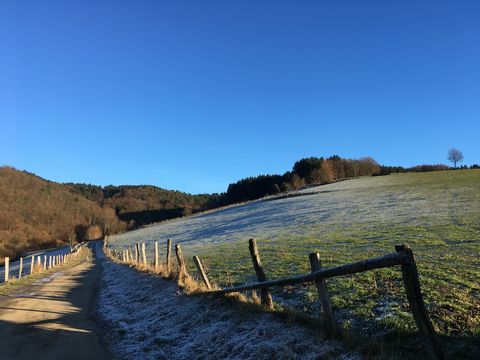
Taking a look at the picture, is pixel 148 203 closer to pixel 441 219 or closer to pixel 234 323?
pixel 441 219

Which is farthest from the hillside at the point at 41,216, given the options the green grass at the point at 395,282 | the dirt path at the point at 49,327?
the green grass at the point at 395,282

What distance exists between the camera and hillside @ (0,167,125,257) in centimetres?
11431

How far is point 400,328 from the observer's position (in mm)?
7355

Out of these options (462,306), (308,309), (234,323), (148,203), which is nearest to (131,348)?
(234,323)

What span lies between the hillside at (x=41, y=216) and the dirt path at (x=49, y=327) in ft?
286

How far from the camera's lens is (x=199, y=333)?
9453mm

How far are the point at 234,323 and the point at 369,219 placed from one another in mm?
24775

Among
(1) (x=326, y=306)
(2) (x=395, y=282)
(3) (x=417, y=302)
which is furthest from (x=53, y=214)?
(3) (x=417, y=302)

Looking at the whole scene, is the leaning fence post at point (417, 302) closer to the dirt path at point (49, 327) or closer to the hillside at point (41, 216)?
the dirt path at point (49, 327)

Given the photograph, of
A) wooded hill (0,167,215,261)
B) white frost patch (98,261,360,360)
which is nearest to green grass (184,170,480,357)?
white frost patch (98,261,360,360)

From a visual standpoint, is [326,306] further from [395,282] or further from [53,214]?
[53,214]

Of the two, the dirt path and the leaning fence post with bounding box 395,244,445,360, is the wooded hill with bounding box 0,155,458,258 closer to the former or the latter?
the dirt path

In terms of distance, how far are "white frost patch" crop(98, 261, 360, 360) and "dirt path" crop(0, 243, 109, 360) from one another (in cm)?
61

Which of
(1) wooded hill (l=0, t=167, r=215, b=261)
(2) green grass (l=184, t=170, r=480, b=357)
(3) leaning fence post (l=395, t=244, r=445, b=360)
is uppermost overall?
(1) wooded hill (l=0, t=167, r=215, b=261)
